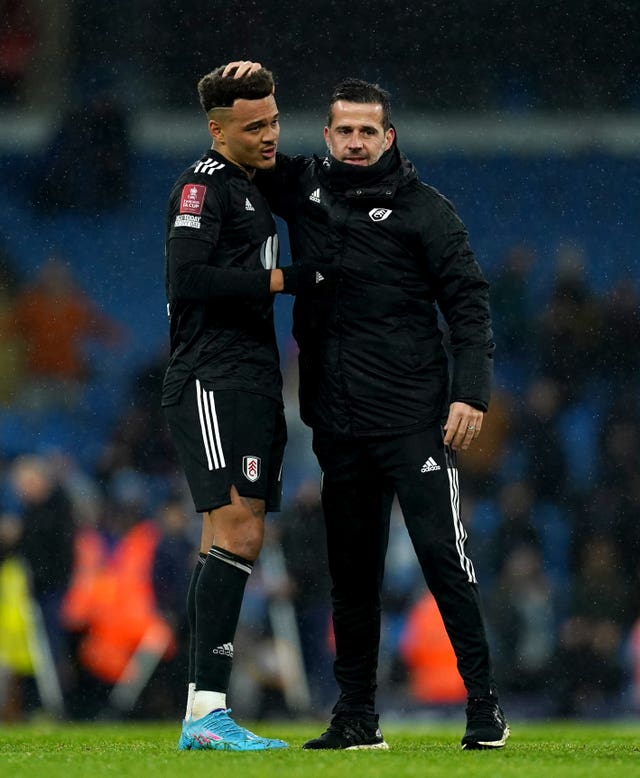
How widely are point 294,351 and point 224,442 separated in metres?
5.32

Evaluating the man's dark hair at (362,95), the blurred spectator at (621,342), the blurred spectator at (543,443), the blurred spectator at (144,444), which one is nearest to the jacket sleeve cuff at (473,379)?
the man's dark hair at (362,95)

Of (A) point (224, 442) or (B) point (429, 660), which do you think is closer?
(A) point (224, 442)

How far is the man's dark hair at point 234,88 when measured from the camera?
3.85 m

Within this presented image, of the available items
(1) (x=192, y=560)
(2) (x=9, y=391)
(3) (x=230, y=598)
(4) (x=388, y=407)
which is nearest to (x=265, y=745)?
(3) (x=230, y=598)

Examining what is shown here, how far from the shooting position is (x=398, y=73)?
31.0 feet

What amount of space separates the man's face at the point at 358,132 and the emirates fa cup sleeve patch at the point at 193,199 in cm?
35

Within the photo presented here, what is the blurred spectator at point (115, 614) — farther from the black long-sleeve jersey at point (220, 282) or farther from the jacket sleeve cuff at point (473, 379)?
the jacket sleeve cuff at point (473, 379)

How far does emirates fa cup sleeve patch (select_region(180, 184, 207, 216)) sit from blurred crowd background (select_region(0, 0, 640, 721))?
14.2ft

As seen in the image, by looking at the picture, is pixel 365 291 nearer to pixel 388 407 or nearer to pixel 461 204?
pixel 388 407

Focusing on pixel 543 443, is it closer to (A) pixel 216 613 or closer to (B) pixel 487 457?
(B) pixel 487 457

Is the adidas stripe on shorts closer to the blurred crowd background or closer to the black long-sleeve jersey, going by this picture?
the black long-sleeve jersey

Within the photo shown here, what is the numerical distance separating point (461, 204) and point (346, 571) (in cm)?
588

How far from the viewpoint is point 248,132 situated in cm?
387

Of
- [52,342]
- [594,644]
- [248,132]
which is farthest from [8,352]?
[248,132]
